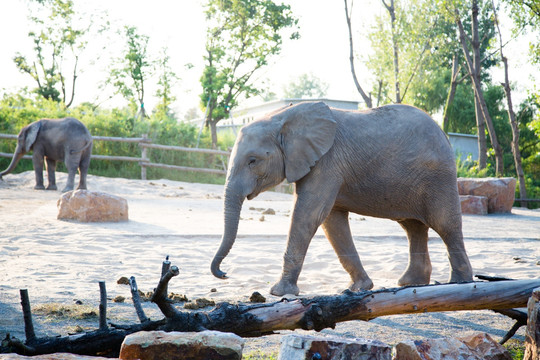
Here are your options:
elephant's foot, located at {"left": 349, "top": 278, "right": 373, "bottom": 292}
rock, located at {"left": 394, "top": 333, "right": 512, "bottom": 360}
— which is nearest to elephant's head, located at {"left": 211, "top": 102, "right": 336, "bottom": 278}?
elephant's foot, located at {"left": 349, "top": 278, "right": 373, "bottom": 292}

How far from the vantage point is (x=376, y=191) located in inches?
198

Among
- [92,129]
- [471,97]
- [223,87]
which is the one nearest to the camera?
[92,129]

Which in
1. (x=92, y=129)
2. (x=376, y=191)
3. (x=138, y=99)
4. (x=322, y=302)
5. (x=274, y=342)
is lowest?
(x=274, y=342)

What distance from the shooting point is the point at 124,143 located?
2139 centimetres

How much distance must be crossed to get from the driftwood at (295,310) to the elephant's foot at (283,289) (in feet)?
5.12

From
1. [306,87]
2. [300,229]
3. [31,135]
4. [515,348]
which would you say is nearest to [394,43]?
[31,135]

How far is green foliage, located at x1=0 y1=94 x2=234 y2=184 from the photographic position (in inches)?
785

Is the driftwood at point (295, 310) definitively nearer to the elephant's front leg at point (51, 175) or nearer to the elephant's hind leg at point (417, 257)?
the elephant's hind leg at point (417, 257)

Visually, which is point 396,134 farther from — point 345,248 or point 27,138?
point 27,138

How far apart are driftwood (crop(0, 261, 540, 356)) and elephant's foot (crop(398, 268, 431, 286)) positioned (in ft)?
5.67

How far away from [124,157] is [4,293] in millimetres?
16001

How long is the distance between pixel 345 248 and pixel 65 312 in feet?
7.85

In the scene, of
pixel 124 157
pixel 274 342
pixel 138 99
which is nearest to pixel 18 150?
pixel 124 157

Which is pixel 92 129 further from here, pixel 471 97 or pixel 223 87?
pixel 471 97
